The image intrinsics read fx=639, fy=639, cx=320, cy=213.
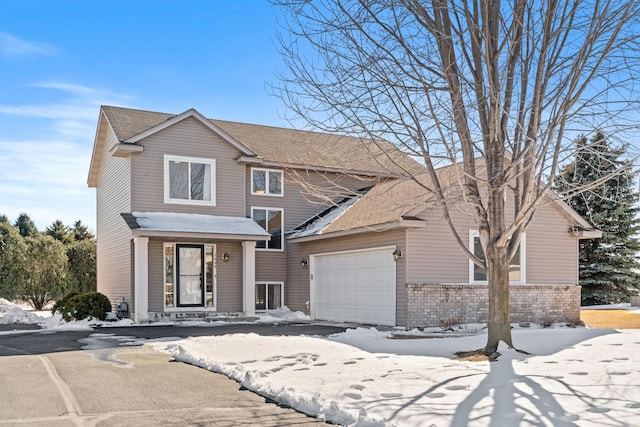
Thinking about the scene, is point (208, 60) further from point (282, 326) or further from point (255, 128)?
point (255, 128)

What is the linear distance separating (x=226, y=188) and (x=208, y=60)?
7796 millimetres

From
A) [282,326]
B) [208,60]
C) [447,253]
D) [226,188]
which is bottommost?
[282,326]

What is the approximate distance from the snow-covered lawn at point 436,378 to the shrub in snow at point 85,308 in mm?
7680

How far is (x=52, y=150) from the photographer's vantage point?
2138cm

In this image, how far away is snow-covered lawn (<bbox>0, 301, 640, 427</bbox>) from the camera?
6.33 metres

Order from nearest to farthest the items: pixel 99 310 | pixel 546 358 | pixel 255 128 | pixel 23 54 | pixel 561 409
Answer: pixel 561 409, pixel 546 358, pixel 23 54, pixel 99 310, pixel 255 128

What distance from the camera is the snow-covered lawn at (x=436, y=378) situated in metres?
6.33

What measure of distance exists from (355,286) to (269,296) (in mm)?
4926

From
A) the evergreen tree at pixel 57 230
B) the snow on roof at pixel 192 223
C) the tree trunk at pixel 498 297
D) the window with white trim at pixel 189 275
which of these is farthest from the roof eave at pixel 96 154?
the evergreen tree at pixel 57 230

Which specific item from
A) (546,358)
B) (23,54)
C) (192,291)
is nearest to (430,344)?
(546,358)

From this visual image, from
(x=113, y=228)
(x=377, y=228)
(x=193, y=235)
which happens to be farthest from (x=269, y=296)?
(x=377, y=228)

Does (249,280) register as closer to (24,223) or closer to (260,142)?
(260,142)

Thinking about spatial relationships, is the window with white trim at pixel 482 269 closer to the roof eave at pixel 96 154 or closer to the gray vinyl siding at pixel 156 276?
the gray vinyl siding at pixel 156 276

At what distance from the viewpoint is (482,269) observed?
1870 centimetres
